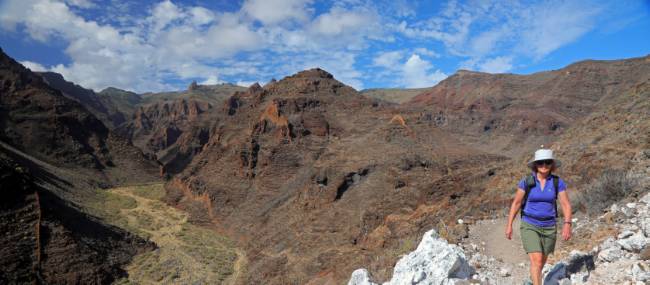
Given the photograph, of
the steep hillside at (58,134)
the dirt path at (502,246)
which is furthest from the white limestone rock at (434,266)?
the steep hillside at (58,134)

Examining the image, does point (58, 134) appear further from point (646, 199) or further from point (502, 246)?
point (646, 199)

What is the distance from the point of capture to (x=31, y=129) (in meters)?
46.6

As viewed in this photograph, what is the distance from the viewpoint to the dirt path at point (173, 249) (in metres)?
19.7

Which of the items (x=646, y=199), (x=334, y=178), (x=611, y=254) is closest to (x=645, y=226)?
(x=611, y=254)

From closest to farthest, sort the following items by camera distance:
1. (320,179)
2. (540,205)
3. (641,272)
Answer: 1. (641,272)
2. (540,205)
3. (320,179)

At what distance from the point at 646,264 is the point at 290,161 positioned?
27336 mm

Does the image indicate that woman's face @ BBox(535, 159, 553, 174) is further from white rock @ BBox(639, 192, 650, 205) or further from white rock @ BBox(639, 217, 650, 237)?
white rock @ BBox(639, 192, 650, 205)

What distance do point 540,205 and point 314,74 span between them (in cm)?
4046

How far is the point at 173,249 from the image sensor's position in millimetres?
23656

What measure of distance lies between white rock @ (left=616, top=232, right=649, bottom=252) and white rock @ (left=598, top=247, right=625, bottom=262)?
0.32 feet

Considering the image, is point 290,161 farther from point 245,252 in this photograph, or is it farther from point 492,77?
point 492,77

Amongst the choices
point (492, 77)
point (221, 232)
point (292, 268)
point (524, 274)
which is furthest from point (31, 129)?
point (492, 77)

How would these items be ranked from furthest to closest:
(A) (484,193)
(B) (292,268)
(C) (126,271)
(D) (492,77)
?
(D) (492,77), (C) (126,271), (B) (292,268), (A) (484,193)

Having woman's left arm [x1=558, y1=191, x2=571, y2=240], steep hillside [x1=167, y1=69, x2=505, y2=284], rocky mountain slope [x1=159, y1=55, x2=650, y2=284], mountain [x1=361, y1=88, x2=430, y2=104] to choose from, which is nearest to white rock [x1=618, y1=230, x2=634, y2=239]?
woman's left arm [x1=558, y1=191, x2=571, y2=240]
